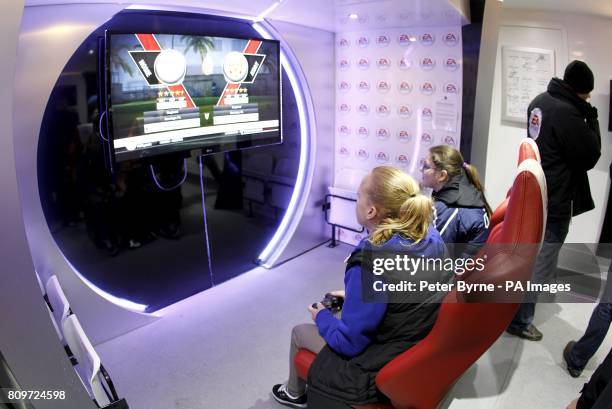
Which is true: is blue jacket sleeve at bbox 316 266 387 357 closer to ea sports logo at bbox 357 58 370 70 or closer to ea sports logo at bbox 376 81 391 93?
ea sports logo at bbox 376 81 391 93

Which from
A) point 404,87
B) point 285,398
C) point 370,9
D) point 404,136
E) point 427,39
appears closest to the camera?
point 285,398

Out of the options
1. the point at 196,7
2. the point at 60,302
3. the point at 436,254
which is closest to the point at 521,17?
the point at 196,7

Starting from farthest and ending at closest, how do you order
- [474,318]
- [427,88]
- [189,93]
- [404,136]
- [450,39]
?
1. [404,136]
2. [427,88]
3. [450,39]
4. [189,93]
5. [474,318]

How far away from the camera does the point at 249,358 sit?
102 inches

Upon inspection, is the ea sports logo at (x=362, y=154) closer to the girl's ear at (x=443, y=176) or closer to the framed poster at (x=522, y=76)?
the framed poster at (x=522, y=76)

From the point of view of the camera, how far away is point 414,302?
1531 mm

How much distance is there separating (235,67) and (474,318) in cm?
253

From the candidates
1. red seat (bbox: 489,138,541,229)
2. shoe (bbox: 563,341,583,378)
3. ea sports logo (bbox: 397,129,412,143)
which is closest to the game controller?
red seat (bbox: 489,138,541,229)

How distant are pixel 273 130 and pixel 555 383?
8.80ft

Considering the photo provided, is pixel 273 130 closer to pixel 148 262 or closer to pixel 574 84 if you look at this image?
pixel 148 262

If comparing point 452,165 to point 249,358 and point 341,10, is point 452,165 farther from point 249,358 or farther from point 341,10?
point 249,358

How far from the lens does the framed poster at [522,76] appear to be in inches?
139

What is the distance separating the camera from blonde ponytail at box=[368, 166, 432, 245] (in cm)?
155

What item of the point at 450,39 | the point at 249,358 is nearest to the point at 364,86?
the point at 450,39
